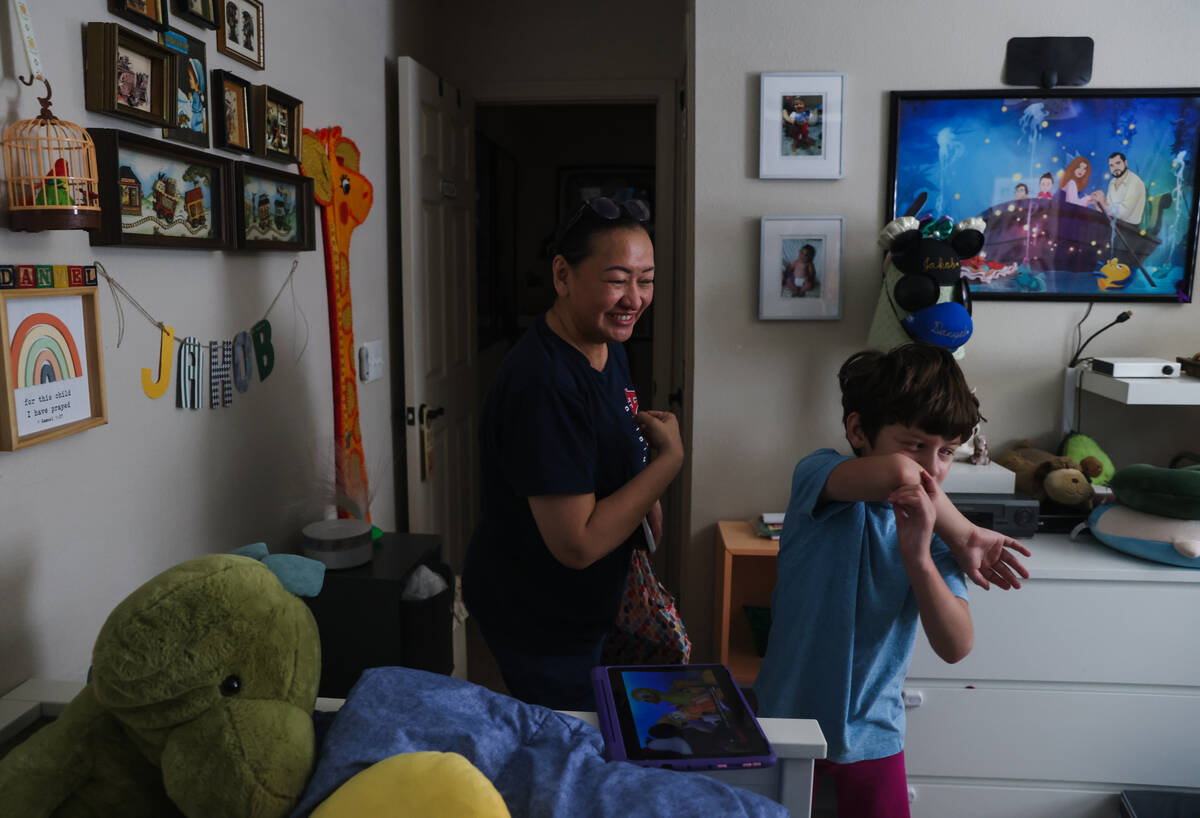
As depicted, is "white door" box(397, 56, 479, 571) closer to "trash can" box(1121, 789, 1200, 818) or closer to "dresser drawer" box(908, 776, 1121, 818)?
"dresser drawer" box(908, 776, 1121, 818)

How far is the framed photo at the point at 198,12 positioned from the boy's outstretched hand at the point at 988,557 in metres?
1.52

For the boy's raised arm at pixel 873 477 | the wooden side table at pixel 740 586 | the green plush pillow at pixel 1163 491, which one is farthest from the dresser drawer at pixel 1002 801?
the boy's raised arm at pixel 873 477

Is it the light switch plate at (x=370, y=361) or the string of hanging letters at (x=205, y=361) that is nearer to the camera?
the string of hanging letters at (x=205, y=361)

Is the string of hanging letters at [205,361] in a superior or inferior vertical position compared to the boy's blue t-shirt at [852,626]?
superior

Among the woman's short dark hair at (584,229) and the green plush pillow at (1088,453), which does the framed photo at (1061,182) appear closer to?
the green plush pillow at (1088,453)

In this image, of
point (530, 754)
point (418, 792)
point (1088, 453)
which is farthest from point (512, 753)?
point (1088, 453)

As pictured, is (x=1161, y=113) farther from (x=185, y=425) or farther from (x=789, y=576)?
(x=185, y=425)

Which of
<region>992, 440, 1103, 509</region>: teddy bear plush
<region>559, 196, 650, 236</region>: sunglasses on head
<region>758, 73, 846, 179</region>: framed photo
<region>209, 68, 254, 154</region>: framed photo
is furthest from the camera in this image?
<region>758, 73, 846, 179</region>: framed photo

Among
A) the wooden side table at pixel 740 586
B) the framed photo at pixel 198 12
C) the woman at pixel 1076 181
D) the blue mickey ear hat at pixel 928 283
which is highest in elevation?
the framed photo at pixel 198 12

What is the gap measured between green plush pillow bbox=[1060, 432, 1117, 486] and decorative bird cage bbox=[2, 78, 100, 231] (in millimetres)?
2374

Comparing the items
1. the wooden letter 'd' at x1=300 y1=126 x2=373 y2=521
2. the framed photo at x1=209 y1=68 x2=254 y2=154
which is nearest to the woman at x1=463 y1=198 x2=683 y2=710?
the wooden letter 'd' at x1=300 y1=126 x2=373 y2=521

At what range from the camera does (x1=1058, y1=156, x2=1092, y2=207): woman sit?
7.55 ft

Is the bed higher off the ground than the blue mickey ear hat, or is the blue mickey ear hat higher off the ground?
the blue mickey ear hat

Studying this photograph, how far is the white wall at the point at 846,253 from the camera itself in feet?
7.45
